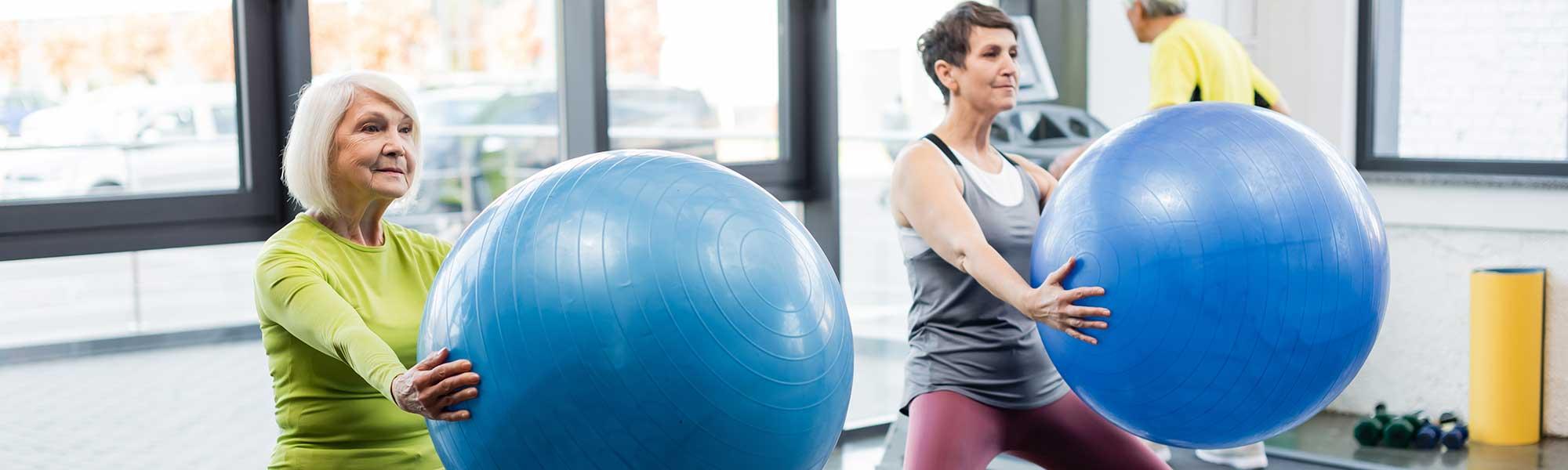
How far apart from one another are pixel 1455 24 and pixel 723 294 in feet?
13.0

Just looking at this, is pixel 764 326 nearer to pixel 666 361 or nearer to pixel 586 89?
pixel 666 361

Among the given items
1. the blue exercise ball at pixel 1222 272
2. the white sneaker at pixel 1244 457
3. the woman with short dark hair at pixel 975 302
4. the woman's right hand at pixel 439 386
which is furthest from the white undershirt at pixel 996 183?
the white sneaker at pixel 1244 457

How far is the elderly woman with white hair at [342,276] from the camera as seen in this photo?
189 cm

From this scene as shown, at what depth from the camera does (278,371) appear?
1.92 metres

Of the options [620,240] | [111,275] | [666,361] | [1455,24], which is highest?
[1455,24]

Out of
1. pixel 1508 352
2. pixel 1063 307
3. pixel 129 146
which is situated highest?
pixel 129 146

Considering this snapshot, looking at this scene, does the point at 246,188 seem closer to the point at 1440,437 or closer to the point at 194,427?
the point at 194,427

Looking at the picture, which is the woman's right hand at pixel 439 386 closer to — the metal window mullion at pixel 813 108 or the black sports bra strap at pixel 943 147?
the black sports bra strap at pixel 943 147

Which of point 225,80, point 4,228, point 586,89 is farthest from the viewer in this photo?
point 586,89

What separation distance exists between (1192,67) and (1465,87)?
149 cm

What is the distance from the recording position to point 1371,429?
172 inches

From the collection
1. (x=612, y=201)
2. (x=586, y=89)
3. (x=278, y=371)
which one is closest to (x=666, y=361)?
(x=612, y=201)

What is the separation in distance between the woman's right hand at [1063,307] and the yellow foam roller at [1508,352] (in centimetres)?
289

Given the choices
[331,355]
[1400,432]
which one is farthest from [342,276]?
[1400,432]
